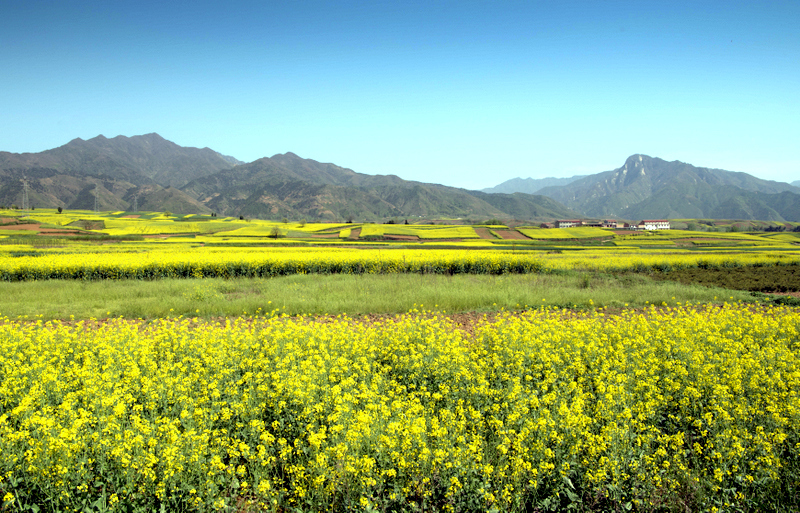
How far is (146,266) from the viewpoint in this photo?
65.2 feet

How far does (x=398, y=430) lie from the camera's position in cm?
423

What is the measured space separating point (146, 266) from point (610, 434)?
875 inches

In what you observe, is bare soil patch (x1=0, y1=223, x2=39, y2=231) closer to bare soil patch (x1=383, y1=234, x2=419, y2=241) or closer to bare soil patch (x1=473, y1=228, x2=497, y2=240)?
bare soil patch (x1=383, y1=234, x2=419, y2=241)

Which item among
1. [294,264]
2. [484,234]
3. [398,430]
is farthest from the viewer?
[484,234]

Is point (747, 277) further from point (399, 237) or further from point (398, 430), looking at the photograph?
point (399, 237)

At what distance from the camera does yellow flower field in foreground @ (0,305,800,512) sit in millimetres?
3797

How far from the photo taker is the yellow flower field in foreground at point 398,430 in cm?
380

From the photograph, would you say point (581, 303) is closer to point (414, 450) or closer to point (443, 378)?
point (443, 378)

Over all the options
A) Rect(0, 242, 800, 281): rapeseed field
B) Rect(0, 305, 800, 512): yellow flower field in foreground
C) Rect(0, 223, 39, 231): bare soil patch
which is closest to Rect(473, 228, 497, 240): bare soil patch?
Rect(0, 242, 800, 281): rapeseed field

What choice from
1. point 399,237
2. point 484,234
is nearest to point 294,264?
point 399,237

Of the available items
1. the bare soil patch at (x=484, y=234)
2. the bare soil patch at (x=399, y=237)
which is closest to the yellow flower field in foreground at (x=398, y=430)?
the bare soil patch at (x=399, y=237)

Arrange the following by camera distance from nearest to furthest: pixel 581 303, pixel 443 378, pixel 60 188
A: pixel 443 378, pixel 581 303, pixel 60 188

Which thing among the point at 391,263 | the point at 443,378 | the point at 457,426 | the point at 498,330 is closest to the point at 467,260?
the point at 391,263

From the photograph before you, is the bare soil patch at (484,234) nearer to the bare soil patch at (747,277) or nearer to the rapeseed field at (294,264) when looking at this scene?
the rapeseed field at (294,264)
